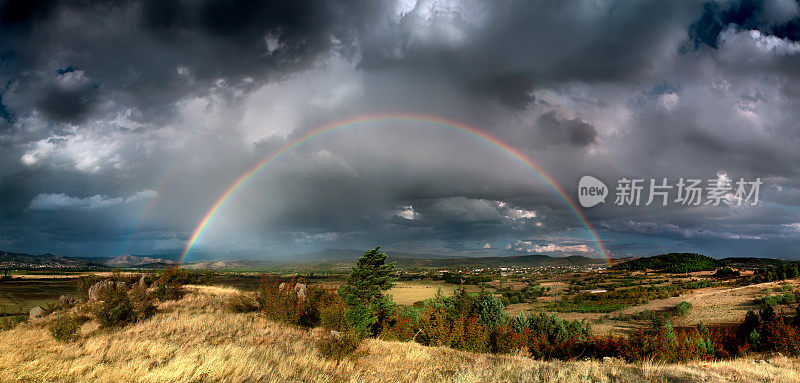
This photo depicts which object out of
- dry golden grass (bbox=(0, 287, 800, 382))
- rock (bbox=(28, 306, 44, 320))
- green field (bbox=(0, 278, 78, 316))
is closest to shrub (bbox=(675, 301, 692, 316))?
dry golden grass (bbox=(0, 287, 800, 382))

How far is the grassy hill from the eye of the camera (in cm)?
12912

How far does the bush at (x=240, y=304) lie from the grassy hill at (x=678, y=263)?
144691 millimetres

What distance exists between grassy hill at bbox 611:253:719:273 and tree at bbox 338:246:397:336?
138 meters

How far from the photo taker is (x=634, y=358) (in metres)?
16.4

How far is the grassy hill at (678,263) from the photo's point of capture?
129125mm

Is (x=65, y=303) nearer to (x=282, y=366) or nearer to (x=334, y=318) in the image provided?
(x=334, y=318)

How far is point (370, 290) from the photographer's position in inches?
998

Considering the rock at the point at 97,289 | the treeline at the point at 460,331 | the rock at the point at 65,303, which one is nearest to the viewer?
the treeline at the point at 460,331

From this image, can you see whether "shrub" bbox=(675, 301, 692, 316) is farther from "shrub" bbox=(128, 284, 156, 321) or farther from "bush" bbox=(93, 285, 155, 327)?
"bush" bbox=(93, 285, 155, 327)

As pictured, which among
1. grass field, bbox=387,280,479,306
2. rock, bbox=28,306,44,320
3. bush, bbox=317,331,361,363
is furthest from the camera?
grass field, bbox=387,280,479,306

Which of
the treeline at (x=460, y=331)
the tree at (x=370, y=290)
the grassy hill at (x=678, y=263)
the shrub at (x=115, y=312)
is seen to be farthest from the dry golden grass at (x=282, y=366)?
the grassy hill at (x=678, y=263)

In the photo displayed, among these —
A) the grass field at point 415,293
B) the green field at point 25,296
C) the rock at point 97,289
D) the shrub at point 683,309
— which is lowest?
the grass field at point 415,293

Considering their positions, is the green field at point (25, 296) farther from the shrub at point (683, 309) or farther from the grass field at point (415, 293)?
the shrub at point (683, 309)

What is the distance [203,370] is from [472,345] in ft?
47.6
